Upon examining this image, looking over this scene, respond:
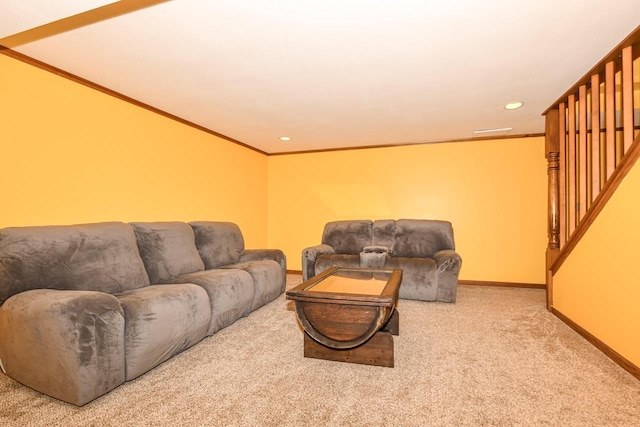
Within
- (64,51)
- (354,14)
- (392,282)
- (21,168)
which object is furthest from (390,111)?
(21,168)

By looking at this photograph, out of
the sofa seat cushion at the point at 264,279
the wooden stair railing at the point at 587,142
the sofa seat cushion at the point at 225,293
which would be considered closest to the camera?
the wooden stair railing at the point at 587,142

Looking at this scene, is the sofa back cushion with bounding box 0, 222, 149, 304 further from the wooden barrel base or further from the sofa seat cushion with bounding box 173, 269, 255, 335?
the wooden barrel base

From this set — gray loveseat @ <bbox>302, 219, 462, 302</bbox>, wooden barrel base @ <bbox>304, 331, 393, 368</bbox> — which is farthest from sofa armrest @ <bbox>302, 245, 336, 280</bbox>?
wooden barrel base @ <bbox>304, 331, 393, 368</bbox>

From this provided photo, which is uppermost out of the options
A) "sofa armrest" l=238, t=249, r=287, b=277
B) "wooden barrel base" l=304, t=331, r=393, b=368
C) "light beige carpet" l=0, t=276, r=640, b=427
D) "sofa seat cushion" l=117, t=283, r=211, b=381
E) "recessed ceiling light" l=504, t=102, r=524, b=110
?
"recessed ceiling light" l=504, t=102, r=524, b=110

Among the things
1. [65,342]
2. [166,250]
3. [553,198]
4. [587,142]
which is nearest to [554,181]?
[553,198]

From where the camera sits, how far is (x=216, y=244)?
340cm

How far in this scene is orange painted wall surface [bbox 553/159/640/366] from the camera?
74.5 inches

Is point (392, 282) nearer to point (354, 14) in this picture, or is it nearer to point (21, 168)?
point (354, 14)

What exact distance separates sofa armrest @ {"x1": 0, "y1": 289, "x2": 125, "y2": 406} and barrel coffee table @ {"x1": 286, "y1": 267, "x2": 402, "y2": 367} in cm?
102

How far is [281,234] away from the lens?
5445 mm

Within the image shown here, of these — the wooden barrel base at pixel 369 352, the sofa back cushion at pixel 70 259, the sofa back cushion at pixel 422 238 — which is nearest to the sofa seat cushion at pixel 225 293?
the sofa back cushion at pixel 70 259

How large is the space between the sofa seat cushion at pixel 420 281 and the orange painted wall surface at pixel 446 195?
1300 mm

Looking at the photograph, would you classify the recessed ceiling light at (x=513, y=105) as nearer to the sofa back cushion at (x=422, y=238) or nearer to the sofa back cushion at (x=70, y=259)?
the sofa back cushion at (x=422, y=238)

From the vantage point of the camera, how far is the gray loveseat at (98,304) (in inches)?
60.2
